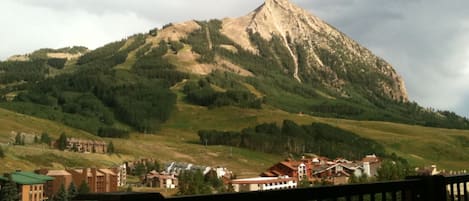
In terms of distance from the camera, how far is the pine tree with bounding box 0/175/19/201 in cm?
9725

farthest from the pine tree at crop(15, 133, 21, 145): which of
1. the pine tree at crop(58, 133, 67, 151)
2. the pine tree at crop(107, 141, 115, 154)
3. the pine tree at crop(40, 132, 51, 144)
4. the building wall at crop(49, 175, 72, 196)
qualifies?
the building wall at crop(49, 175, 72, 196)

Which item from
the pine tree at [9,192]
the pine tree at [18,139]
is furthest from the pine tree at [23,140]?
the pine tree at [9,192]

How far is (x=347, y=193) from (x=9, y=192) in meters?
102

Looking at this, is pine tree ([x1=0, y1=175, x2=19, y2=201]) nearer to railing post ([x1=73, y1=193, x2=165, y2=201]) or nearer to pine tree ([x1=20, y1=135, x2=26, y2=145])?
pine tree ([x1=20, y1=135, x2=26, y2=145])

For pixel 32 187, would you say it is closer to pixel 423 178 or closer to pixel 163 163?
pixel 163 163

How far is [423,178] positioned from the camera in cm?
722

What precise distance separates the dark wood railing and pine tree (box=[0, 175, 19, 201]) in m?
99.5

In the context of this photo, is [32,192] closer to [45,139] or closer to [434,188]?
[45,139]

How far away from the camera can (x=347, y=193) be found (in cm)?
575

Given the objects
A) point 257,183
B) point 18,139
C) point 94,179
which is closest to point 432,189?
point 257,183

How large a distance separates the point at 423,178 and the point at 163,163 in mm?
168749

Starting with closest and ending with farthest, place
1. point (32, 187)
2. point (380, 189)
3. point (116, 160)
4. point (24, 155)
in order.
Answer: point (380, 189), point (32, 187), point (24, 155), point (116, 160)

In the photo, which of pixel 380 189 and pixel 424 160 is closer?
pixel 380 189

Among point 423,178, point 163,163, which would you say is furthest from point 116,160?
point 423,178
